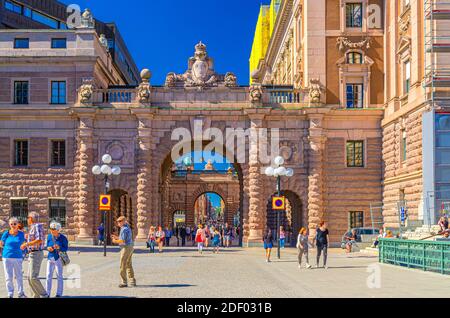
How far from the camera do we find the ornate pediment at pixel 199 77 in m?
49.3

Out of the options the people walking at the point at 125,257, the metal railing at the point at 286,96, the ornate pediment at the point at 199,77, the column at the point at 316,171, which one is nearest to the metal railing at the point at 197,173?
the metal railing at the point at 286,96

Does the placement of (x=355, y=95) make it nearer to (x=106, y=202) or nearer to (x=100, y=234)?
(x=100, y=234)

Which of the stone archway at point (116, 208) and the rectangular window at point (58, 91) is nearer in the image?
the rectangular window at point (58, 91)

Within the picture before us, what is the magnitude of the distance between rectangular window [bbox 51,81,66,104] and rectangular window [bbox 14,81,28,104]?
5.85 ft

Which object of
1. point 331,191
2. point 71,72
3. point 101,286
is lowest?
point 101,286

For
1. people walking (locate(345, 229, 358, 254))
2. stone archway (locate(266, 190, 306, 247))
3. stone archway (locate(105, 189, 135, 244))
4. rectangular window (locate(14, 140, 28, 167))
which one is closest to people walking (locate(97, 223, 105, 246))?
stone archway (locate(105, 189, 135, 244))

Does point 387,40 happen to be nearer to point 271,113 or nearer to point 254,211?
point 271,113

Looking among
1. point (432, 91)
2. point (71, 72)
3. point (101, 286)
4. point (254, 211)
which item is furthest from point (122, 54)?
point (101, 286)

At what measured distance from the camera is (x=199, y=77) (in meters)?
49.4

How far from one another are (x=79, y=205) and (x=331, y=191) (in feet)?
53.0

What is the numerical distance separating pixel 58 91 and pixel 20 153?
475 centimetres

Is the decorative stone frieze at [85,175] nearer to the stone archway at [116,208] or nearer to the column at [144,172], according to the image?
the stone archway at [116,208]

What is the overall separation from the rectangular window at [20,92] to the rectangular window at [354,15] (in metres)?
21.5

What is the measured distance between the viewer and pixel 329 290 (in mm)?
19859
